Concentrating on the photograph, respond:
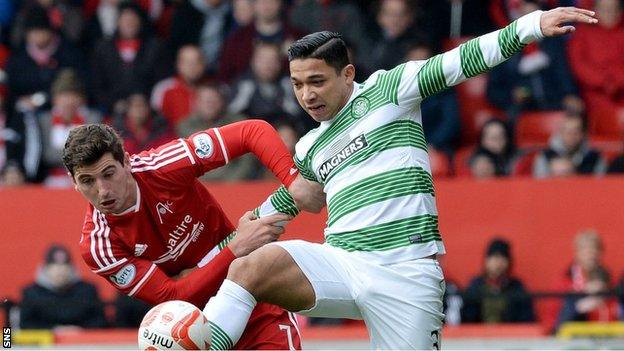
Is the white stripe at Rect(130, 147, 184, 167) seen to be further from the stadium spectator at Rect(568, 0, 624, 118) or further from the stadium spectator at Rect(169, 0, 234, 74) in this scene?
the stadium spectator at Rect(568, 0, 624, 118)

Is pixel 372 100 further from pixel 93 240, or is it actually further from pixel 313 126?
pixel 313 126

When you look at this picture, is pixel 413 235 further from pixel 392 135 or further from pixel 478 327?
pixel 478 327

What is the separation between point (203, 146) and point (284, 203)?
19.0 inches

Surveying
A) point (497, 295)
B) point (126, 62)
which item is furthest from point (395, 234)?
point (126, 62)

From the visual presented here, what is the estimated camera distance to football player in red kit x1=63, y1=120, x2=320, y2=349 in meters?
7.08

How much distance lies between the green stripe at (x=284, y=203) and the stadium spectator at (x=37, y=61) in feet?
20.3

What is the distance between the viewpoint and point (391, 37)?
1295cm

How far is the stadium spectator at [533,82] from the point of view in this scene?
13.0 meters

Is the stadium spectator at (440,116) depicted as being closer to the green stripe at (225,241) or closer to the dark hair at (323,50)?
the green stripe at (225,241)

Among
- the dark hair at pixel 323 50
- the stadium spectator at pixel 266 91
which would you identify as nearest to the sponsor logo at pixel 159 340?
the dark hair at pixel 323 50

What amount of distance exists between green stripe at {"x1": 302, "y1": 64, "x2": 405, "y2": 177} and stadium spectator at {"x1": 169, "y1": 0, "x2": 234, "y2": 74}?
254 inches

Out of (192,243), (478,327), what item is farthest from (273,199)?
(478,327)

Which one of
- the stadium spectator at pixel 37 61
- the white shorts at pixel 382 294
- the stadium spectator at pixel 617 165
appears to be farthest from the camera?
the stadium spectator at pixel 37 61

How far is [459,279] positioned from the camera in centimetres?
1170
